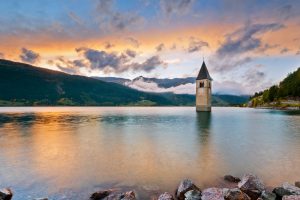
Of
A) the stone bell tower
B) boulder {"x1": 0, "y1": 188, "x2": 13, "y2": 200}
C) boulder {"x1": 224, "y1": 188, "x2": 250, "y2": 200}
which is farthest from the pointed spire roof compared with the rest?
boulder {"x1": 0, "y1": 188, "x2": 13, "y2": 200}

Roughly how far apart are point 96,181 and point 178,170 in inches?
278

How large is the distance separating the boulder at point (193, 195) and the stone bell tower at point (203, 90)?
13545 cm

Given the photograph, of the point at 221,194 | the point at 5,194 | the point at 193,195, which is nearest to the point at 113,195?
the point at 193,195

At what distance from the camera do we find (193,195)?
13.1 metres

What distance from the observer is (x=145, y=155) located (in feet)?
85.6

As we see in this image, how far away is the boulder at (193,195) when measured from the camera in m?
12.9

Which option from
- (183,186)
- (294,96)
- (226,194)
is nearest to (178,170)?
(183,186)

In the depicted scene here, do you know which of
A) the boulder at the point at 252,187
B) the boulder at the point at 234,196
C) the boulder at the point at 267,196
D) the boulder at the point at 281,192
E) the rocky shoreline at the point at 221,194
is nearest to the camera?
the boulder at the point at 234,196

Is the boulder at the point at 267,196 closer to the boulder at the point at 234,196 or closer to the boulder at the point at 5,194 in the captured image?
the boulder at the point at 234,196

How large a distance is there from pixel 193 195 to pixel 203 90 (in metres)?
137

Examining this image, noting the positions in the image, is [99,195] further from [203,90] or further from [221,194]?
[203,90]

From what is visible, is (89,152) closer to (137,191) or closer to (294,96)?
(137,191)

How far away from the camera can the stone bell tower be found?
14539cm

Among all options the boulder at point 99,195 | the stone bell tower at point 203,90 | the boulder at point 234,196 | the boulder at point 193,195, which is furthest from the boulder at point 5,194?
the stone bell tower at point 203,90
